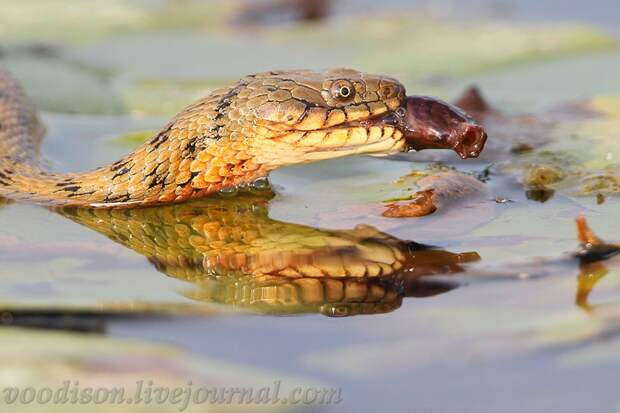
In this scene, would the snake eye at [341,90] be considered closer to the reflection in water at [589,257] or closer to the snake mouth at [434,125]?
the snake mouth at [434,125]

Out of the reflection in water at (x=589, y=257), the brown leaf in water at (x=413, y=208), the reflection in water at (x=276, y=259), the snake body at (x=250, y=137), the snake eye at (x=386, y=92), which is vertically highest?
the snake eye at (x=386, y=92)

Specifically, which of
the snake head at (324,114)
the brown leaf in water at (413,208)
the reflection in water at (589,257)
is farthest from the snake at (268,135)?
the reflection in water at (589,257)

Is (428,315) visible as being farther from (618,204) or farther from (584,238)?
(618,204)

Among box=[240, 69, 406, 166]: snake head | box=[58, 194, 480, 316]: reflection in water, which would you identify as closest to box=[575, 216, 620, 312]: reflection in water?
box=[58, 194, 480, 316]: reflection in water

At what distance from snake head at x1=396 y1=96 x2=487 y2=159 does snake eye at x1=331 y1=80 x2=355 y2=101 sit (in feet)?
0.98

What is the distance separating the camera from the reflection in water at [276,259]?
471 cm

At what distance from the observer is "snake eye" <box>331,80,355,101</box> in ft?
19.5

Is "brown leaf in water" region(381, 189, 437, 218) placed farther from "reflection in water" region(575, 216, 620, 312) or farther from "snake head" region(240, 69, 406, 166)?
"reflection in water" region(575, 216, 620, 312)

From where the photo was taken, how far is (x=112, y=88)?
28.5ft

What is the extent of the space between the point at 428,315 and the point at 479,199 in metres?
1.58

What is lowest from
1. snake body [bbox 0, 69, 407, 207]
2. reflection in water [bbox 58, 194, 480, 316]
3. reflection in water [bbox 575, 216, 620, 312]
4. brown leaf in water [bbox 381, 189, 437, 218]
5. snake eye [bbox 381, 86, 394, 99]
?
reflection in water [bbox 58, 194, 480, 316]

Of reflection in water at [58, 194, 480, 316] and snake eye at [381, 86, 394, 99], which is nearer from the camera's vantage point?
reflection in water at [58, 194, 480, 316]

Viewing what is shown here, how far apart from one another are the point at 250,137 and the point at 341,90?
1.74 feet

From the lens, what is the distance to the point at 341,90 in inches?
234
